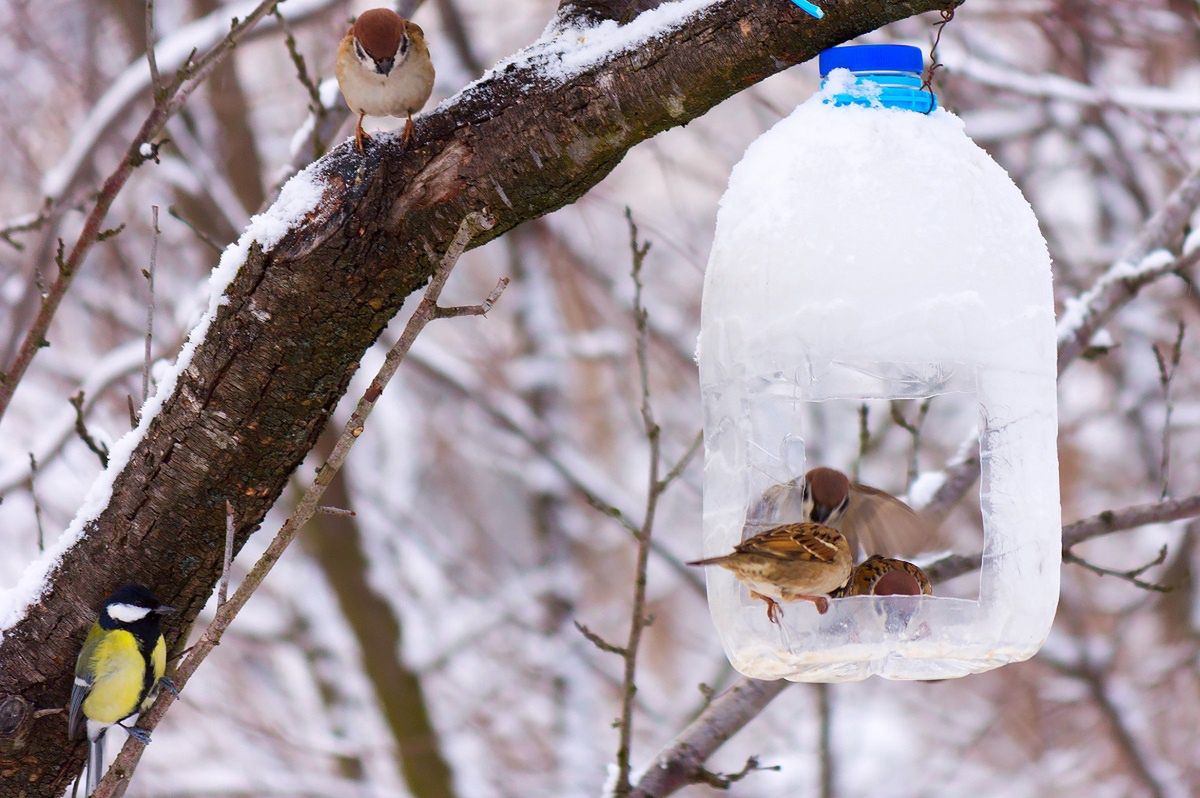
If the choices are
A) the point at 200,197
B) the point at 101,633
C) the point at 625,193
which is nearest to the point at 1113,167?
the point at 625,193

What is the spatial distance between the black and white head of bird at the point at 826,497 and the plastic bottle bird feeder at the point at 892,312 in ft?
0.72

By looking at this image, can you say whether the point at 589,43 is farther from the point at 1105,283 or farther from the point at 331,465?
the point at 1105,283

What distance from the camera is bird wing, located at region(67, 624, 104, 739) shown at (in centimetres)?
238

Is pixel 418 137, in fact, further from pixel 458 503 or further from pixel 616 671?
pixel 458 503

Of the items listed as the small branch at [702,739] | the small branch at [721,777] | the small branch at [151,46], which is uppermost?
the small branch at [151,46]

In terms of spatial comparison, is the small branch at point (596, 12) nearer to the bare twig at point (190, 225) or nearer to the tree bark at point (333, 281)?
the tree bark at point (333, 281)

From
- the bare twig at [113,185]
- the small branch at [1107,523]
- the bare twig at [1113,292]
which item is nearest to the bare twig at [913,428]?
the bare twig at [1113,292]

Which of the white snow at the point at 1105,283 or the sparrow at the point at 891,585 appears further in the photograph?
the white snow at the point at 1105,283

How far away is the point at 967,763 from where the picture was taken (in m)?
9.87

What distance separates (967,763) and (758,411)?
320 inches

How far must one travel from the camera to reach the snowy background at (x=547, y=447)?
6648mm

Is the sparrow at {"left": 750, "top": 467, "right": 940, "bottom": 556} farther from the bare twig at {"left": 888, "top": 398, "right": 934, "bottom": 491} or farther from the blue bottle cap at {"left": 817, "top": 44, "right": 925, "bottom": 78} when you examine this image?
the blue bottle cap at {"left": 817, "top": 44, "right": 925, "bottom": 78}

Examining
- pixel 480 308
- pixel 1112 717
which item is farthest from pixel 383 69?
pixel 1112 717

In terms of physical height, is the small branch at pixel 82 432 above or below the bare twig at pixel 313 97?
below
